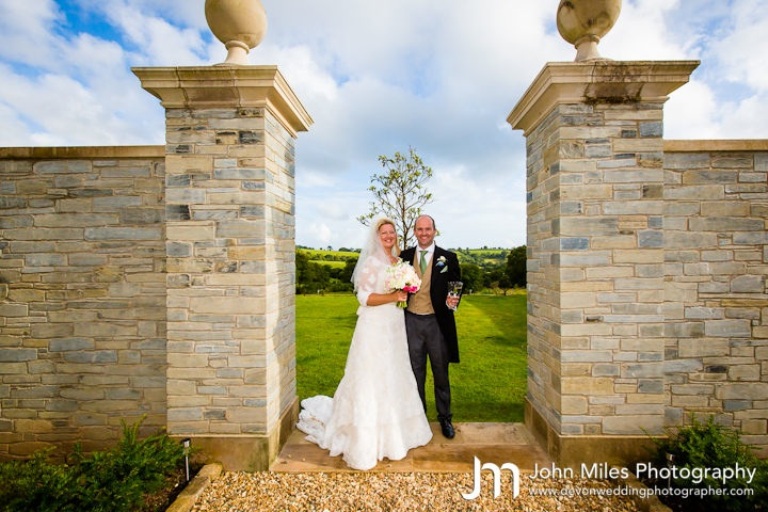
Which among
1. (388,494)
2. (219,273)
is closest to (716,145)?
(388,494)

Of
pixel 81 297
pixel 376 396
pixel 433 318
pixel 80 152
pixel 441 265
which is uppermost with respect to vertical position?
pixel 80 152

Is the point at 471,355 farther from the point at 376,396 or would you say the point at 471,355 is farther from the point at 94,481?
the point at 94,481

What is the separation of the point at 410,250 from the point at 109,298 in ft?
11.4

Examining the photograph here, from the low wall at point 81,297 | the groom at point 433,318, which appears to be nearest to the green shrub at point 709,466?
the low wall at point 81,297

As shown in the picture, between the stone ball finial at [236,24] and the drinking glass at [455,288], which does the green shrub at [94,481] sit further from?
the stone ball finial at [236,24]

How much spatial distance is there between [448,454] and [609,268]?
252 centimetres

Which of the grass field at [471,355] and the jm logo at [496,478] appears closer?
the jm logo at [496,478]

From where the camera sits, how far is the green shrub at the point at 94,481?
280 cm

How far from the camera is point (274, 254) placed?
158 inches

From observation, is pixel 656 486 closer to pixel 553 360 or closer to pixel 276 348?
pixel 553 360

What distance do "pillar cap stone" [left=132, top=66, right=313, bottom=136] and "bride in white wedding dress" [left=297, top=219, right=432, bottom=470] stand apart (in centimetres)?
176

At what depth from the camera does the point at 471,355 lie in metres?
8.80

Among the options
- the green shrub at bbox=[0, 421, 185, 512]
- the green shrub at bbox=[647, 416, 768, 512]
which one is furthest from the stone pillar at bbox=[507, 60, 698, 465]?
the green shrub at bbox=[0, 421, 185, 512]

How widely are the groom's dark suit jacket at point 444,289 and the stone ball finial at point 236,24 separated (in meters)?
2.82
